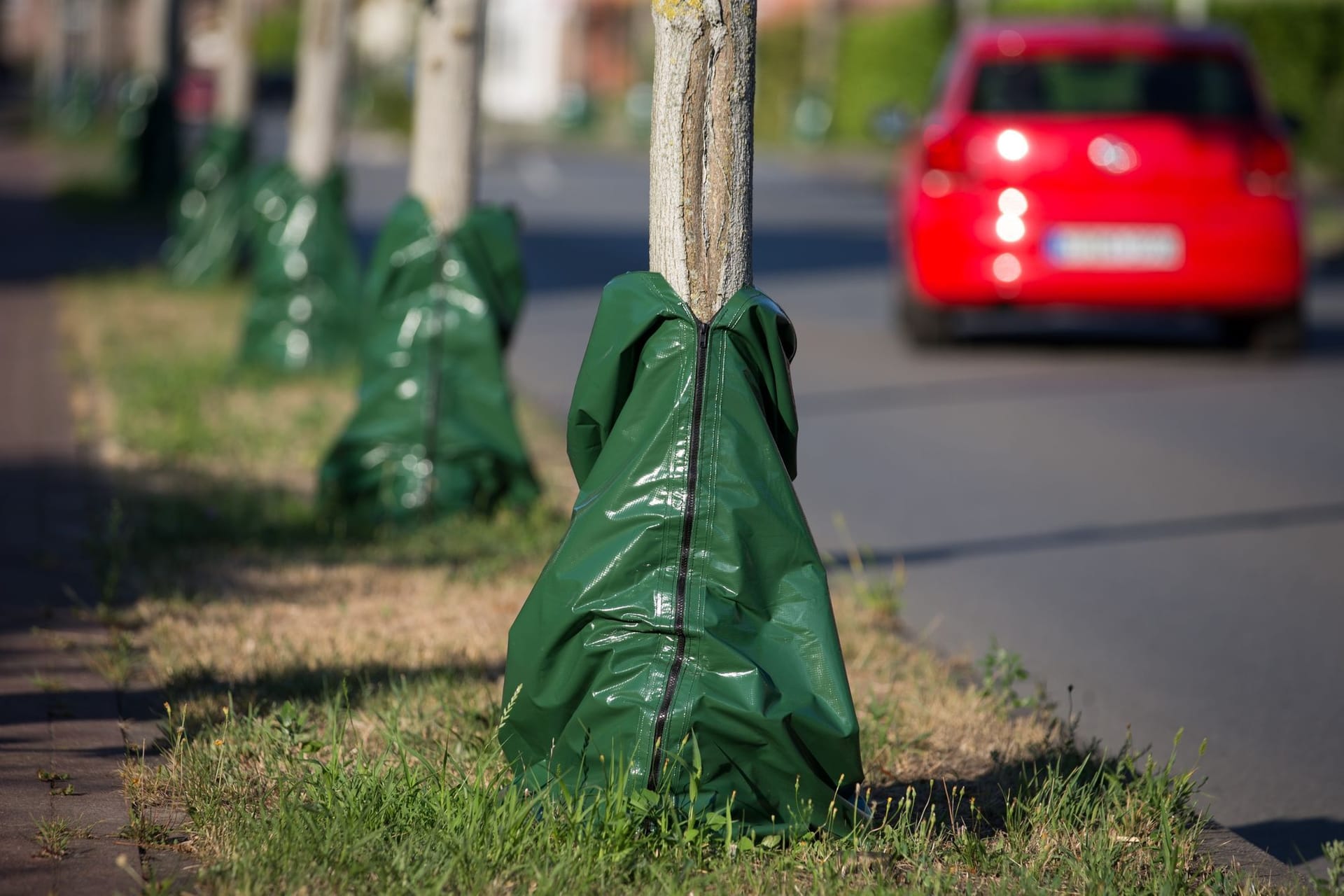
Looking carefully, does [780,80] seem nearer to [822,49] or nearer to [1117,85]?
[822,49]

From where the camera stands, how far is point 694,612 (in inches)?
136

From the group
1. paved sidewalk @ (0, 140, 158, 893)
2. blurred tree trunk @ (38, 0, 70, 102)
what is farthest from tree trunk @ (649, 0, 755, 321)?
blurred tree trunk @ (38, 0, 70, 102)

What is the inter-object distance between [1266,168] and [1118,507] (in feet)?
13.2

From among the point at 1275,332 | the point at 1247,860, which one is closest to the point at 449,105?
the point at 1247,860

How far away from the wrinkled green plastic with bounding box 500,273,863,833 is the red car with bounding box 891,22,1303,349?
7.40 m

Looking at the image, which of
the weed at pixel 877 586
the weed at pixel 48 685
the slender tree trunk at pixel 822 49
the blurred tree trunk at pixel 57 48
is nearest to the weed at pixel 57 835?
the weed at pixel 48 685

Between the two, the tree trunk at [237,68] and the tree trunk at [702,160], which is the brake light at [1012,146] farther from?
the tree trunk at [237,68]

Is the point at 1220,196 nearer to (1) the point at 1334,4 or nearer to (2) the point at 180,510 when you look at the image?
(2) the point at 180,510

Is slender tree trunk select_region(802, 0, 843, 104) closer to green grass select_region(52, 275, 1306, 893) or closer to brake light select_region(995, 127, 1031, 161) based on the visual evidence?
brake light select_region(995, 127, 1031, 161)

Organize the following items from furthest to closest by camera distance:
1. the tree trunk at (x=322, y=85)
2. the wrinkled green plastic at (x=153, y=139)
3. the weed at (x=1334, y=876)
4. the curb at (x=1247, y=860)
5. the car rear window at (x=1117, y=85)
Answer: the wrinkled green plastic at (x=153, y=139)
the tree trunk at (x=322, y=85)
the car rear window at (x=1117, y=85)
the curb at (x=1247, y=860)
the weed at (x=1334, y=876)

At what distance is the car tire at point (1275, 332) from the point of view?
1118 centimetres

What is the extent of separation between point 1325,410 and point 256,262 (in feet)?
19.1

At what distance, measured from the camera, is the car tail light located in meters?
10.6

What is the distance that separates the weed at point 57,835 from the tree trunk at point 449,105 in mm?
3731
